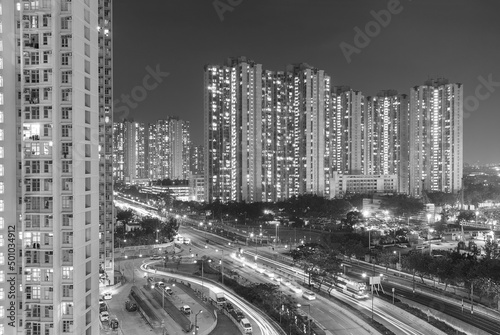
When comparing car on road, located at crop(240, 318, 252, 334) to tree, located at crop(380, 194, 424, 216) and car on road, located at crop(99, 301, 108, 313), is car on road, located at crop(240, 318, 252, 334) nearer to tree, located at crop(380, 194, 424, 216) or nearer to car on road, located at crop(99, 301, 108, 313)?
car on road, located at crop(99, 301, 108, 313)

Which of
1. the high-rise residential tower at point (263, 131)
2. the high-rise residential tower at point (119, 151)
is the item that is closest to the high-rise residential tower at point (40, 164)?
the high-rise residential tower at point (263, 131)

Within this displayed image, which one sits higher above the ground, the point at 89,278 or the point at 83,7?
the point at 83,7

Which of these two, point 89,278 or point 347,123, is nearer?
point 89,278

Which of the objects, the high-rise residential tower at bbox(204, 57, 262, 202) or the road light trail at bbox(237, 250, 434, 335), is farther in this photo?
the high-rise residential tower at bbox(204, 57, 262, 202)

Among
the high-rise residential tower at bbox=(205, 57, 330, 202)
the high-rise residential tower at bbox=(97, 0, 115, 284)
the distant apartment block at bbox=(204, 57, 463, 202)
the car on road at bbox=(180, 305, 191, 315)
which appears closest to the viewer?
the car on road at bbox=(180, 305, 191, 315)

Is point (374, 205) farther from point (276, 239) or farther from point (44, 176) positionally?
point (44, 176)

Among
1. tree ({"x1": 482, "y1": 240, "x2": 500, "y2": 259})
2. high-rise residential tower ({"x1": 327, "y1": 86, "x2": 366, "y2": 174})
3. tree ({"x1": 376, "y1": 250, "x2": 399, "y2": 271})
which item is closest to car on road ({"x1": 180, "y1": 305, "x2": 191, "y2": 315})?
tree ({"x1": 376, "y1": 250, "x2": 399, "y2": 271})

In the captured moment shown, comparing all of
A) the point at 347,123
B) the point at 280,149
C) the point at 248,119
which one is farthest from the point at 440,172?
the point at 248,119
